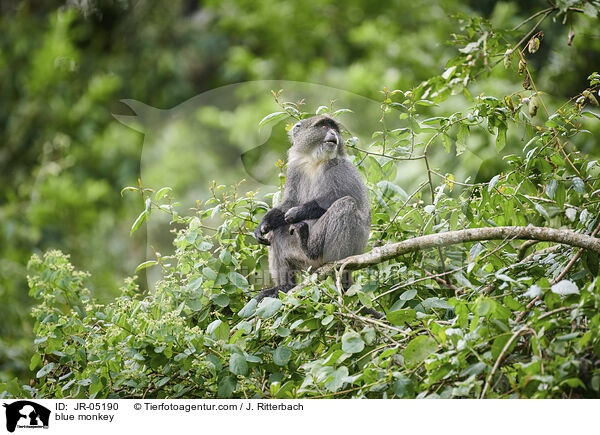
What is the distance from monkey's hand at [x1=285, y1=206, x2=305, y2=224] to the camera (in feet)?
12.2

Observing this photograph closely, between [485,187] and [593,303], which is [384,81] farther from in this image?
[593,303]

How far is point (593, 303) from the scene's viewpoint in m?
2.00

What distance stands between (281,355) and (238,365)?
240mm

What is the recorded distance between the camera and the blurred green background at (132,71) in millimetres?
7492

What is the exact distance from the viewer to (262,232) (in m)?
3.65

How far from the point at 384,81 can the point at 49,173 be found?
4.70 meters

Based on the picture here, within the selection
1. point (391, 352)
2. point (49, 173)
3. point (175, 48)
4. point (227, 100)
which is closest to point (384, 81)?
point (227, 100)

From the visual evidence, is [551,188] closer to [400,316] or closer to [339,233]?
[400,316]

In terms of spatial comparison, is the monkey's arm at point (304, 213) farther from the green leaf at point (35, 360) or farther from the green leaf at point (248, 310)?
the green leaf at point (35, 360)

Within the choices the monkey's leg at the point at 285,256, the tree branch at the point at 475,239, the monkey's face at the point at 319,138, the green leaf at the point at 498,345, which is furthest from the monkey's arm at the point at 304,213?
the green leaf at the point at 498,345

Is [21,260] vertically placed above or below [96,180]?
below

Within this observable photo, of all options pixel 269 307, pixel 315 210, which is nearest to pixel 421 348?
pixel 269 307
